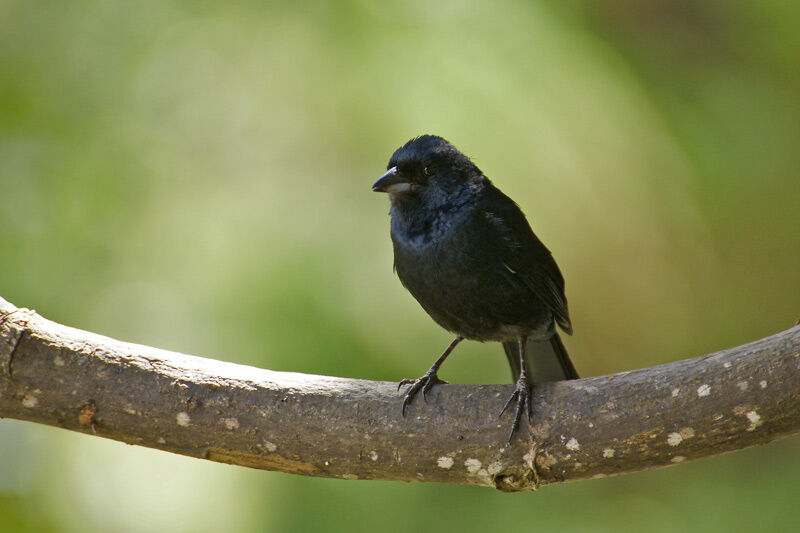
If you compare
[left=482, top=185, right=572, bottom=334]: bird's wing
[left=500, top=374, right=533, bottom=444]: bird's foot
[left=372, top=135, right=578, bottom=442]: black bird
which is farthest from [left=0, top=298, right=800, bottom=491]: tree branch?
[left=482, top=185, right=572, bottom=334]: bird's wing

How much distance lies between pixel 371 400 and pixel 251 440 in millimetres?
353

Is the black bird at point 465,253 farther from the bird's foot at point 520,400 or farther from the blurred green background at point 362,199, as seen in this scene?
the blurred green background at point 362,199

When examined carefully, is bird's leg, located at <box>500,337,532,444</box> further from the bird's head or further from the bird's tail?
the bird's head

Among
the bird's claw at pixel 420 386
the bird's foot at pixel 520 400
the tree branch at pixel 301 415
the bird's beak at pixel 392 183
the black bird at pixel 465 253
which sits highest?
the bird's beak at pixel 392 183

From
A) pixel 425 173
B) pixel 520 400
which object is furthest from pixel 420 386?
pixel 425 173

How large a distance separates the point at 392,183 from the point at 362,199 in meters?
0.69

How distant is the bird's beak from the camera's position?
9.11 feet

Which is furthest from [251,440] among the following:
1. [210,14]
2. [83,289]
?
[210,14]

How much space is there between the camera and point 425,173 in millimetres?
2838

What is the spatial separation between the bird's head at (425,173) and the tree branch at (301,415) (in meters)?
0.72

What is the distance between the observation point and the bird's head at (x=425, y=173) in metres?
2.81

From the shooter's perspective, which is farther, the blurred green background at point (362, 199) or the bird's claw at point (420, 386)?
the blurred green background at point (362, 199)

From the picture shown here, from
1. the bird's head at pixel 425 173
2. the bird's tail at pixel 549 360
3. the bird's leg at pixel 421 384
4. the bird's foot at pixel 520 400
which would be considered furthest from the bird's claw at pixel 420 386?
the bird's head at pixel 425 173

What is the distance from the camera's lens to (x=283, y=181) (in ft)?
11.5
